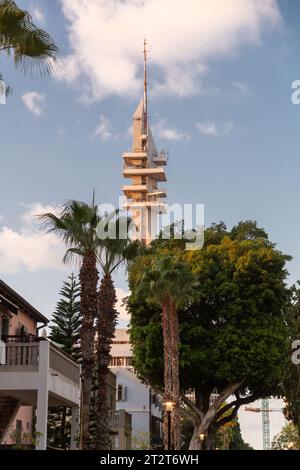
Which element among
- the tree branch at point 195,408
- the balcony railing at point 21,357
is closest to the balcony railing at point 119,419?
the tree branch at point 195,408

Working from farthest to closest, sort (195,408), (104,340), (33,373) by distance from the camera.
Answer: (195,408) → (104,340) → (33,373)

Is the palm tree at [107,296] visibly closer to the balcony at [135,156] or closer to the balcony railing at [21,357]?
the balcony railing at [21,357]

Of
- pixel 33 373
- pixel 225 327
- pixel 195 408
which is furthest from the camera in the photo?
pixel 195 408

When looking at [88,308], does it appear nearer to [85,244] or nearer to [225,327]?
[85,244]

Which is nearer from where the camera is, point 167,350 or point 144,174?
point 167,350

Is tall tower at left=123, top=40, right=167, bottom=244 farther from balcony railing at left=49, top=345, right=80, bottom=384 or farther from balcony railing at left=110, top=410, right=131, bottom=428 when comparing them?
balcony railing at left=49, top=345, right=80, bottom=384

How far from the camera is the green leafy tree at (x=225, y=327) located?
160 feet

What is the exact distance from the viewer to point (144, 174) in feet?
430

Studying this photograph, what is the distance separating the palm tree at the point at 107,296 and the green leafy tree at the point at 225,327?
14513 mm

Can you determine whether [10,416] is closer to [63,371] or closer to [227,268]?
[63,371]

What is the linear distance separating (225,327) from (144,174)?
8283 cm

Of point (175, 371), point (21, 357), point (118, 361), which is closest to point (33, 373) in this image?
point (21, 357)

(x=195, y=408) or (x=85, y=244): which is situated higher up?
(x=85, y=244)

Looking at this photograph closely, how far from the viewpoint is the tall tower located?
429 feet
